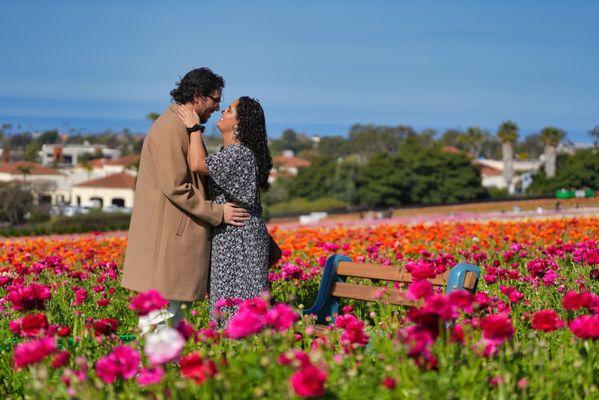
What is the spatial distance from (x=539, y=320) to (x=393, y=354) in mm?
593

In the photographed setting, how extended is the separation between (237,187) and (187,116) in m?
0.49

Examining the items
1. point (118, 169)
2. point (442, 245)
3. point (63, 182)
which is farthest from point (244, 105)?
point (118, 169)

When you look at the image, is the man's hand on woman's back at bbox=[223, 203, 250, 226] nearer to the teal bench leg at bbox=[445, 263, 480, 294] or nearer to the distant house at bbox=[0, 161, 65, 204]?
the teal bench leg at bbox=[445, 263, 480, 294]

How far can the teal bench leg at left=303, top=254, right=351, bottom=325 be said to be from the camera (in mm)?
5816

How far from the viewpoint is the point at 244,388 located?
315 cm

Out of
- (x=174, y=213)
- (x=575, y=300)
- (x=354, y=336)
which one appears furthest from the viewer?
(x=174, y=213)

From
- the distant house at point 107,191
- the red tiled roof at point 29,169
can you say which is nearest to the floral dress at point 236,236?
the distant house at point 107,191

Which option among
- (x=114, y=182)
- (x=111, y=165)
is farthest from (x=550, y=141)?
(x=111, y=165)

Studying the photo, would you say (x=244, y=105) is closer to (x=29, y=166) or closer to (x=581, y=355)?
(x=581, y=355)

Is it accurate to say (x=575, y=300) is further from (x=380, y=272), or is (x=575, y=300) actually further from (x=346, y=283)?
(x=346, y=283)

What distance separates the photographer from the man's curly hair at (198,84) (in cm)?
481

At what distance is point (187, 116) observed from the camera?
16.1 feet

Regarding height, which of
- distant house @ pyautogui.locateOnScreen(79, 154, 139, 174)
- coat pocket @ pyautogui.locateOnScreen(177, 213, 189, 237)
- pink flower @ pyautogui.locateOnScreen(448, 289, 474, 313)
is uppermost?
distant house @ pyautogui.locateOnScreen(79, 154, 139, 174)

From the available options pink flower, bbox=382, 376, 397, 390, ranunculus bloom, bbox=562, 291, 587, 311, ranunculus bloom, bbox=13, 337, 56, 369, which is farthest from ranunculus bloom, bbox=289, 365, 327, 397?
ranunculus bloom, bbox=562, 291, 587, 311
